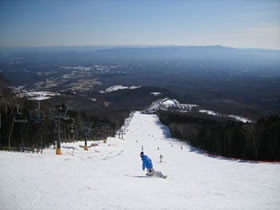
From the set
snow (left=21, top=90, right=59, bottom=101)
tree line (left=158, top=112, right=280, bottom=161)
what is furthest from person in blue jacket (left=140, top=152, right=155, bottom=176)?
snow (left=21, top=90, right=59, bottom=101)

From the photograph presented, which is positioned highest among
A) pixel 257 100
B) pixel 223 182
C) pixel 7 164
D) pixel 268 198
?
pixel 7 164

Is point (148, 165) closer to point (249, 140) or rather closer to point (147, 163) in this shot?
point (147, 163)

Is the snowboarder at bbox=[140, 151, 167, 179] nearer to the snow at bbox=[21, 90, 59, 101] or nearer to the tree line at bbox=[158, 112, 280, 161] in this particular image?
the tree line at bbox=[158, 112, 280, 161]

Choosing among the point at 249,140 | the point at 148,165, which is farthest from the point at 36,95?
the point at 148,165

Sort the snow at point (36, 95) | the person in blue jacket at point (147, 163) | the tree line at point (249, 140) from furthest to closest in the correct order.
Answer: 1. the snow at point (36, 95)
2. the tree line at point (249, 140)
3. the person in blue jacket at point (147, 163)

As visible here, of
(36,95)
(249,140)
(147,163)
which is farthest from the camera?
(36,95)

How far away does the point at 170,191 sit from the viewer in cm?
992

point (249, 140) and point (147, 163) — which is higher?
point (147, 163)

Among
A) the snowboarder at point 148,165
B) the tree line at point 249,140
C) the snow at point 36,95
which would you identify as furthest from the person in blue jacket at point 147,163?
the snow at point 36,95

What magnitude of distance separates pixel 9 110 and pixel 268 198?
88.3ft

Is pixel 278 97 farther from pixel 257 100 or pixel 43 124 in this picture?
pixel 43 124

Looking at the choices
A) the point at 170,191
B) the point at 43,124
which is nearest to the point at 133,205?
the point at 170,191

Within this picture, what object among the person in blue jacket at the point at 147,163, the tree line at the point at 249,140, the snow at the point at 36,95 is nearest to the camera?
the person in blue jacket at the point at 147,163

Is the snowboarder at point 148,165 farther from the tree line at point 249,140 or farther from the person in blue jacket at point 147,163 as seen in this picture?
the tree line at point 249,140
